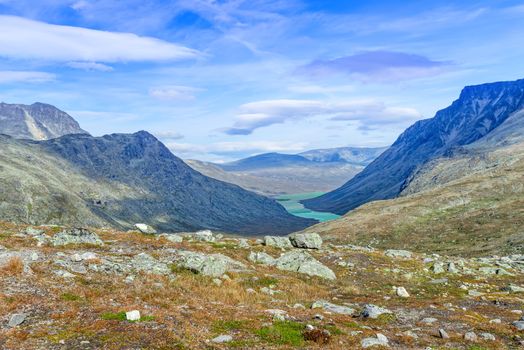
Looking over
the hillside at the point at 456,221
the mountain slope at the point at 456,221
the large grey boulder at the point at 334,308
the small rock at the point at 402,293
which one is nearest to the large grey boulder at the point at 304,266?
the small rock at the point at 402,293

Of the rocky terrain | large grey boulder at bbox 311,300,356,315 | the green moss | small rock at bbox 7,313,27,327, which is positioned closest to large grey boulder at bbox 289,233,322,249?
the rocky terrain

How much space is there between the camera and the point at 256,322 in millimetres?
19781

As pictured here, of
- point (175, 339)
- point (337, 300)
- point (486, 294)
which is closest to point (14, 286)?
point (175, 339)

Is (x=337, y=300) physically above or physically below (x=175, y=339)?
below

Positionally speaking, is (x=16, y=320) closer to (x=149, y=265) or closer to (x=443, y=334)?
(x=149, y=265)

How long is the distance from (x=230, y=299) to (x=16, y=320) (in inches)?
464

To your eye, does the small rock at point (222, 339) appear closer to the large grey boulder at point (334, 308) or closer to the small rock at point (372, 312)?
the large grey boulder at point (334, 308)

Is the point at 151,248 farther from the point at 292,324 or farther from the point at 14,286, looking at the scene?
the point at 292,324

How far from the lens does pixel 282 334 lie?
18219 mm

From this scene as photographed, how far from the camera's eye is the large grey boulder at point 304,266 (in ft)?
120

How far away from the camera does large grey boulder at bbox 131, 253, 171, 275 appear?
1166 inches

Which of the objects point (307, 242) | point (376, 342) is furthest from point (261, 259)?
point (376, 342)

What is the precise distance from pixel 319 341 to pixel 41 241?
2798 cm

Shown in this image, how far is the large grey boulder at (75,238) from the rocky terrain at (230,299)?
0.43ft
